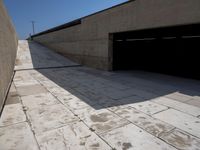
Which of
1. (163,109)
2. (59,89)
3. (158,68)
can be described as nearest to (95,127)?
(163,109)

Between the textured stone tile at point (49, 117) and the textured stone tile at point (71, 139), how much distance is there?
0.19 m

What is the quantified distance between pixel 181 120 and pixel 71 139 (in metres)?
2.12

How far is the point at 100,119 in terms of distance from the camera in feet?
9.67

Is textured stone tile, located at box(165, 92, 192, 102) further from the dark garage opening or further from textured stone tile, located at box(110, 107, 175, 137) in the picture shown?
the dark garage opening

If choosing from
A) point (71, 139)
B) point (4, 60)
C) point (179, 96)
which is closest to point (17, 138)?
point (71, 139)

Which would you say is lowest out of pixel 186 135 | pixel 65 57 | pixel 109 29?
pixel 186 135

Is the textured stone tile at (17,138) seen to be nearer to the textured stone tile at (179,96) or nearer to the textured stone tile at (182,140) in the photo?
the textured stone tile at (182,140)

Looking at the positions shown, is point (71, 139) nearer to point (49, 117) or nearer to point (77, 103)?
point (49, 117)

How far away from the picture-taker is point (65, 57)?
13.1 metres

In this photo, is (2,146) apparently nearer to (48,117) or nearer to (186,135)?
(48,117)

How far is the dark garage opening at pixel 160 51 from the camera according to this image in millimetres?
7570

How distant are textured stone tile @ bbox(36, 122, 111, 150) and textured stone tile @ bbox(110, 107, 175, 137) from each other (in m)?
0.87

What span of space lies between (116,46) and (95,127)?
6.33 m

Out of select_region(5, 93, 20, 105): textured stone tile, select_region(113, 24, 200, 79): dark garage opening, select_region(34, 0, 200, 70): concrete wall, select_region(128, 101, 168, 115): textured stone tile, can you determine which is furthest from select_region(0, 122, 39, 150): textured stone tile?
select_region(113, 24, 200, 79): dark garage opening
